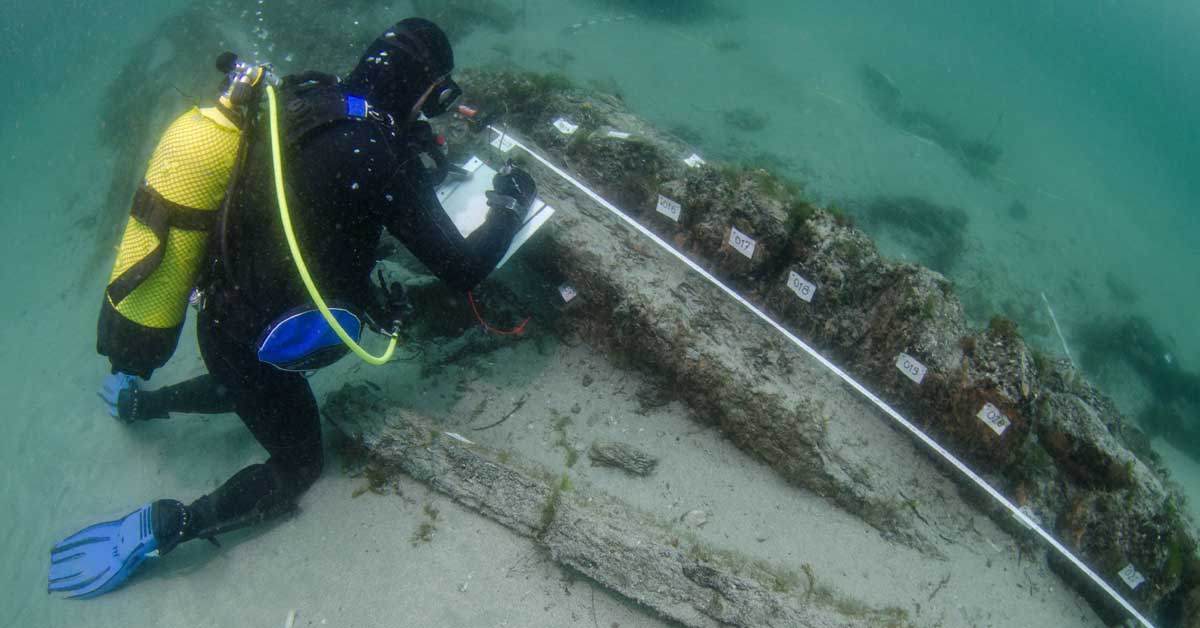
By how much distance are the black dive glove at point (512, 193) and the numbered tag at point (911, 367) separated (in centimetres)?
267

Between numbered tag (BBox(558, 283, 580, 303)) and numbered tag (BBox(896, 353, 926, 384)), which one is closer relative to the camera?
numbered tag (BBox(896, 353, 926, 384))

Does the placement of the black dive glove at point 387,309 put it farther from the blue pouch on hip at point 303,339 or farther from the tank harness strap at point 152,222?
the tank harness strap at point 152,222

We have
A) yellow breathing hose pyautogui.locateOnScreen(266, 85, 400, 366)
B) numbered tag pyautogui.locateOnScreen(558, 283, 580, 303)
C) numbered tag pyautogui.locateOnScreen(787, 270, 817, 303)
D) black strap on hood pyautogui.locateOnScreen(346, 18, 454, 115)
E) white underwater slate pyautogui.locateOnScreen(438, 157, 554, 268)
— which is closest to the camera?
yellow breathing hose pyautogui.locateOnScreen(266, 85, 400, 366)

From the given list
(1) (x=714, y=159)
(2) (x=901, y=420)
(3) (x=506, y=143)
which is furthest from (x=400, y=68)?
(1) (x=714, y=159)

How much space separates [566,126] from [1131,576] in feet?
18.0

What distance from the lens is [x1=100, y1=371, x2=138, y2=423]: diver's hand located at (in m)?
4.16

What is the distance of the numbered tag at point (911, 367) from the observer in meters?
3.52

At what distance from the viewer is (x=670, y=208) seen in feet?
13.6

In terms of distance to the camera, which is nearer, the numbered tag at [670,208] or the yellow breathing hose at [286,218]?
the yellow breathing hose at [286,218]

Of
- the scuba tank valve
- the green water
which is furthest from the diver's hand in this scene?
the scuba tank valve

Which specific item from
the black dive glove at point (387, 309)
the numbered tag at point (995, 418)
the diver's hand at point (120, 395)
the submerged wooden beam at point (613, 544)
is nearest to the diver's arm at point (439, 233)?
the black dive glove at point (387, 309)

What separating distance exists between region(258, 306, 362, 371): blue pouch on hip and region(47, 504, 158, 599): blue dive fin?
61.6 inches

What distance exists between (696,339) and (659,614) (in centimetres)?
168

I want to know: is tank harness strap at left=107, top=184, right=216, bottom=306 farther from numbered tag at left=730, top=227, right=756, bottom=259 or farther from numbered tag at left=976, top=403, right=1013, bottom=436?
numbered tag at left=976, top=403, right=1013, bottom=436
